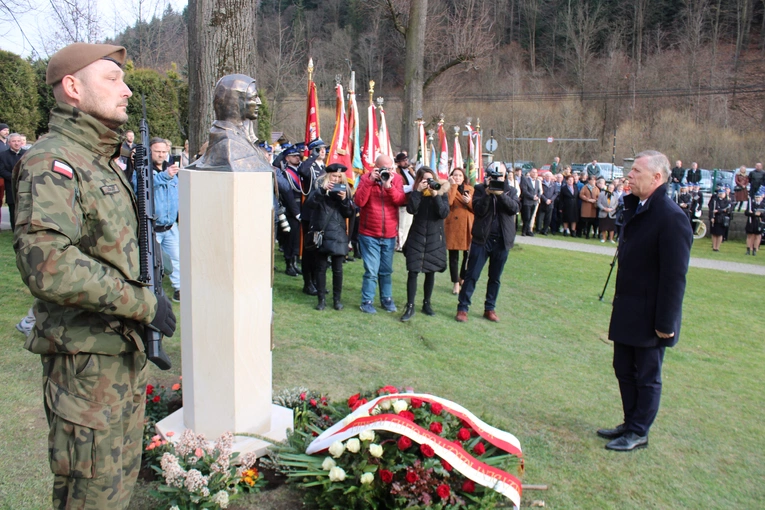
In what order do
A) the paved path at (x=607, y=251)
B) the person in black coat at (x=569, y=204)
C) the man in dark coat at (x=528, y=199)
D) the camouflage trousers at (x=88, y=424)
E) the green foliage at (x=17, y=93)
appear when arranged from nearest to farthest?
the camouflage trousers at (x=88, y=424) → the paved path at (x=607, y=251) → the green foliage at (x=17, y=93) → the man in dark coat at (x=528, y=199) → the person in black coat at (x=569, y=204)

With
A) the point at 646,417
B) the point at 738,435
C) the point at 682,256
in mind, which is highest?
the point at 682,256

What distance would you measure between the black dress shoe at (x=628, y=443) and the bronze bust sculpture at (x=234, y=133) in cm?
327

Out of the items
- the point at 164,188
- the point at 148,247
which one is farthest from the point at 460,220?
the point at 148,247

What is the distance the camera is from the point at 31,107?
1544 cm

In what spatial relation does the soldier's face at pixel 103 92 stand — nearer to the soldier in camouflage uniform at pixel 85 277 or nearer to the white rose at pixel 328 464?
the soldier in camouflage uniform at pixel 85 277

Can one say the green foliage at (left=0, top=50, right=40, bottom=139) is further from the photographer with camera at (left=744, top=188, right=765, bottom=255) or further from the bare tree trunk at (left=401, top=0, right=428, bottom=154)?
the photographer with camera at (left=744, top=188, right=765, bottom=255)

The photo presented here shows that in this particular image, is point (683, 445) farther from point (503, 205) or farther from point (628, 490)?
point (503, 205)

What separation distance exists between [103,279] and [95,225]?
0.80 feet

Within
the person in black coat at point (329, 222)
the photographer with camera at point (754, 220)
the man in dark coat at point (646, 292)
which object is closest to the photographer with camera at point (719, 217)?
the photographer with camera at point (754, 220)

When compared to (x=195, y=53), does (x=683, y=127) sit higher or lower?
higher

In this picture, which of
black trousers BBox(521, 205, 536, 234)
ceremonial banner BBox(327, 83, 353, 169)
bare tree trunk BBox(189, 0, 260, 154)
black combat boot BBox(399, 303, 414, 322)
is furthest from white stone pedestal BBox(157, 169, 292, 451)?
black trousers BBox(521, 205, 536, 234)

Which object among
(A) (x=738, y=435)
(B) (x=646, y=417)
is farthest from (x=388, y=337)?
(A) (x=738, y=435)

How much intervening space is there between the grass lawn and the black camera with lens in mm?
1519

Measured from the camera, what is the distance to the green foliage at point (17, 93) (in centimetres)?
1477
